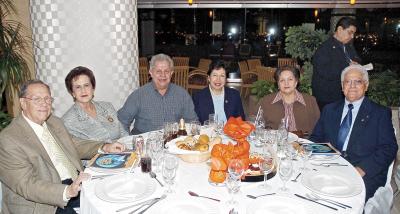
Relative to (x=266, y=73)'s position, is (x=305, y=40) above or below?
above

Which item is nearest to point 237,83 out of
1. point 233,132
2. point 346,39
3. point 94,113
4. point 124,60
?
point 346,39

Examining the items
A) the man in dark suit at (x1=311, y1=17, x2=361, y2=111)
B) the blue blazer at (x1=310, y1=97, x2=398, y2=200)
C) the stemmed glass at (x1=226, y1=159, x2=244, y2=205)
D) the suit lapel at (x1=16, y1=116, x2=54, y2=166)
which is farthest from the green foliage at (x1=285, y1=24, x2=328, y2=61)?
the suit lapel at (x1=16, y1=116, x2=54, y2=166)

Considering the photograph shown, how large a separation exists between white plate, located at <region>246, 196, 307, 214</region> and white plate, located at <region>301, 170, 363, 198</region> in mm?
196

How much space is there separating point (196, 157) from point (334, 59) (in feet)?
9.51

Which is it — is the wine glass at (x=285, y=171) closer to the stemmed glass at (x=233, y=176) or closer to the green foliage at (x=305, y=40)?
the stemmed glass at (x=233, y=176)

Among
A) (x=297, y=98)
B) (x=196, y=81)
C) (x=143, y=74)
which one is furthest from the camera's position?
(x=196, y=81)

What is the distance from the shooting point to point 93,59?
12.0 feet

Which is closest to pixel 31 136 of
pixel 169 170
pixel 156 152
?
pixel 156 152

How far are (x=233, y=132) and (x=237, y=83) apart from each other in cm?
762

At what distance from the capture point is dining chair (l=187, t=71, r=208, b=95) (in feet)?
24.7

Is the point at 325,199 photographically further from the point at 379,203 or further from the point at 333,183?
the point at 379,203

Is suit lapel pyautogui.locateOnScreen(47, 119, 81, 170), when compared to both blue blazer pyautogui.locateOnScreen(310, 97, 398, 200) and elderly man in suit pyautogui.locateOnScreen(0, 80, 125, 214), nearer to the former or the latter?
elderly man in suit pyautogui.locateOnScreen(0, 80, 125, 214)

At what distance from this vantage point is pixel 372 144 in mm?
2625

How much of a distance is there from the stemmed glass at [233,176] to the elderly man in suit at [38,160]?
32.7 inches
